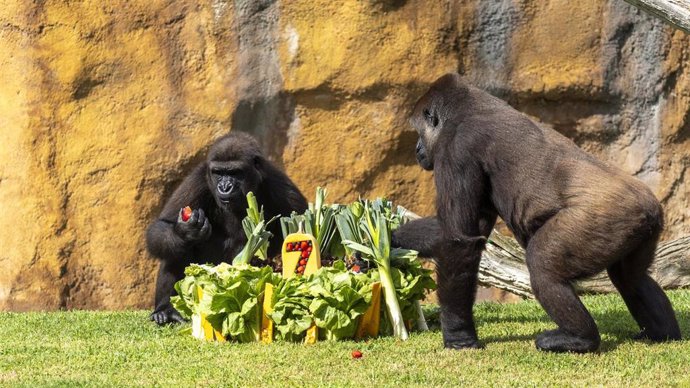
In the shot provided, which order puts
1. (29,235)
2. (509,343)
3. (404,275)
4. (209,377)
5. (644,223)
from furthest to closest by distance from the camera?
(29,235) → (404,275) → (509,343) → (644,223) → (209,377)

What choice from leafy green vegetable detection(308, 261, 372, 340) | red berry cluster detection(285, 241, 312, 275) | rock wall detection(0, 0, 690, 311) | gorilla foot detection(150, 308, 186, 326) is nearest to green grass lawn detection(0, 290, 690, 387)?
leafy green vegetable detection(308, 261, 372, 340)

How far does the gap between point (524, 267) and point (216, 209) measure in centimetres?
275

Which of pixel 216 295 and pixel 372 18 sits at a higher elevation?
pixel 372 18

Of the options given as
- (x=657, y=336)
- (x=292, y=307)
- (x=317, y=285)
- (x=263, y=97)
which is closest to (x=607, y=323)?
(x=657, y=336)

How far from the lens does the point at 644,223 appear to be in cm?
579

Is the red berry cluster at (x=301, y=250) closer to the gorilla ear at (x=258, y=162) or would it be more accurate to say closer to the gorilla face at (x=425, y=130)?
the gorilla face at (x=425, y=130)

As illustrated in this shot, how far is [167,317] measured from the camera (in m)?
7.66

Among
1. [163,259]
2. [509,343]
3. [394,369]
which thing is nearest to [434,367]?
[394,369]

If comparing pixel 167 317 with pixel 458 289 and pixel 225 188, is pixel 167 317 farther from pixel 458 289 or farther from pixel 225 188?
pixel 458 289

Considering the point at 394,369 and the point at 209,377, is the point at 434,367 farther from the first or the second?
the point at 209,377

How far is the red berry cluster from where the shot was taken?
666 cm

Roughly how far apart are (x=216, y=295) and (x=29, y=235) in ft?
12.5

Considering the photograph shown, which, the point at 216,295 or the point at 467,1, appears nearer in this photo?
the point at 216,295

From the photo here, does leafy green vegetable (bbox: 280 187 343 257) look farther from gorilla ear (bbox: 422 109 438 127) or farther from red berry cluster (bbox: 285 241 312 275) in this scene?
gorilla ear (bbox: 422 109 438 127)
